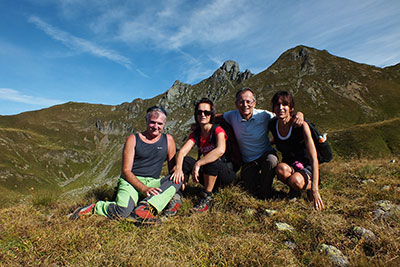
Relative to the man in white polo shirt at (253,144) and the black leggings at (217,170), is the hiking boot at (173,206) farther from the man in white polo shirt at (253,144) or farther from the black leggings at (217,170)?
the man in white polo shirt at (253,144)

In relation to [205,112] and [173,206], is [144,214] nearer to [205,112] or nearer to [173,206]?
[173,206]

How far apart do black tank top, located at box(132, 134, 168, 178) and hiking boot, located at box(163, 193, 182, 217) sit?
0.99 meters

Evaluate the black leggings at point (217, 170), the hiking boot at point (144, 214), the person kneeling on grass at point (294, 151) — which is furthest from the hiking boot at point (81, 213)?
the person kneeling on grass at point (294, 151)

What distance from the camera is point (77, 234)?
12.9ft

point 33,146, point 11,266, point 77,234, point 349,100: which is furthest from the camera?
point 33,146

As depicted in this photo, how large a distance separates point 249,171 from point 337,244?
312 centimetres

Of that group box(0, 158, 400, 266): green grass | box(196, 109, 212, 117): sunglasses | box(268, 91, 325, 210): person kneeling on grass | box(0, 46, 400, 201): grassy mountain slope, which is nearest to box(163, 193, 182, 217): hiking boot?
box(0, 158, 400, 266): green grass

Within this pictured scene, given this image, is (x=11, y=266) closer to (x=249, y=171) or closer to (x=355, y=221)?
(x=249, y=171)

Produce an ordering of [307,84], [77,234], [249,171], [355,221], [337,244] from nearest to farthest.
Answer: [337,244] < [77,234] < [355,221] < [249,171] < [307,84]

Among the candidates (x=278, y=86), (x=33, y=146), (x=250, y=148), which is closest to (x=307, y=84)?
(x=278, y=86)

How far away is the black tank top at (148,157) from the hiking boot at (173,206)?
0.99m

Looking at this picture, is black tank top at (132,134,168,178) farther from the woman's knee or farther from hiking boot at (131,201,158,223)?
the woman's knee

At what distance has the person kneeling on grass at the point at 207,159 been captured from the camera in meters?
5.99

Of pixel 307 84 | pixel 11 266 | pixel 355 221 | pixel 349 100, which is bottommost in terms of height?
pixel 355 221
